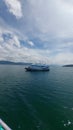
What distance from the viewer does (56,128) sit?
82.9 feet

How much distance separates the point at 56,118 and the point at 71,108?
7298mm

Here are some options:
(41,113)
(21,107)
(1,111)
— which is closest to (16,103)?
(21,107)

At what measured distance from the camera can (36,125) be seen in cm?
2580

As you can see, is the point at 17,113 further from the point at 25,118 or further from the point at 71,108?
the point at 71,108

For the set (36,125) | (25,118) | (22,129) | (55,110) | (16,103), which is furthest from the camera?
(16,103)

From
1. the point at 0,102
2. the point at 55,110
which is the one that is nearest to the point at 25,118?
the point at 55,110

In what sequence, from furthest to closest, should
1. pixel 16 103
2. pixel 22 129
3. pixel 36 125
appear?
pixel 16 103
pixel 36 125
pixel 22 129

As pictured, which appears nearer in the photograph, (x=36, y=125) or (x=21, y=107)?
(x=36, y=125)

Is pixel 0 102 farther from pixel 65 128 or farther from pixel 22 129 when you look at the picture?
pixel 65 128

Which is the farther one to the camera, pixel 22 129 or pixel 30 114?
pixel 30 114

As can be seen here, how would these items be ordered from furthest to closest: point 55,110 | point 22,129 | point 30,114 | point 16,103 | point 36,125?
point 16,103
point 55,110
point 30,114
point 36,125
point 22,129

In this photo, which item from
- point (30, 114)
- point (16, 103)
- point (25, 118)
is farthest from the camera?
point (16, 103)

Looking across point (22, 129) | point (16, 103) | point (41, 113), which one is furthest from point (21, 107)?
point (22, 129)

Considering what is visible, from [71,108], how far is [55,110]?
432 centimetres
